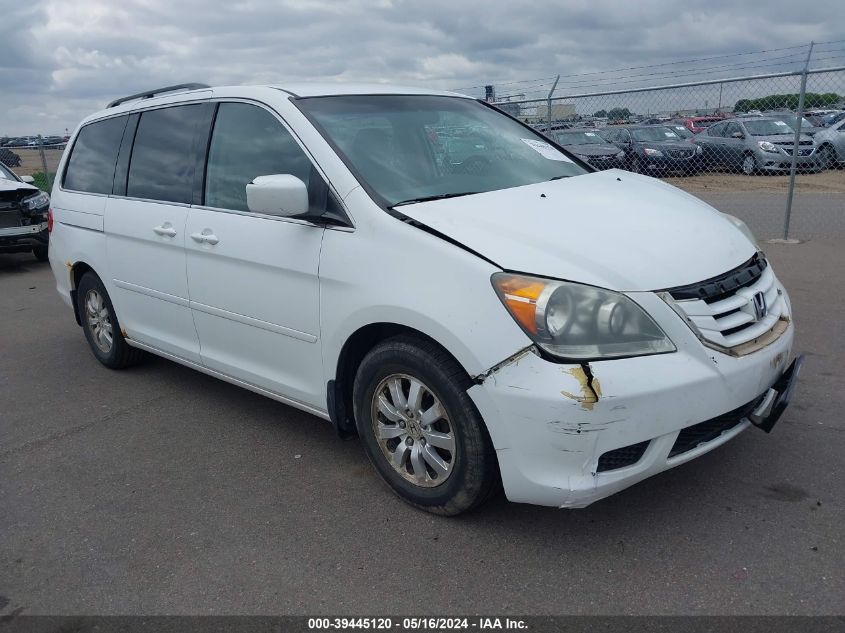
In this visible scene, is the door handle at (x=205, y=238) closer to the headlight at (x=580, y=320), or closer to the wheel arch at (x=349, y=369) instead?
the wheel arch at (x=349, y=369)

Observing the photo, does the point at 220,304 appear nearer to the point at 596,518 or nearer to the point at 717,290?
the point at 596,518

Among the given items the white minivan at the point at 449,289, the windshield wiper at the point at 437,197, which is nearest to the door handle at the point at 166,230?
the white minivan at the point at 449,289

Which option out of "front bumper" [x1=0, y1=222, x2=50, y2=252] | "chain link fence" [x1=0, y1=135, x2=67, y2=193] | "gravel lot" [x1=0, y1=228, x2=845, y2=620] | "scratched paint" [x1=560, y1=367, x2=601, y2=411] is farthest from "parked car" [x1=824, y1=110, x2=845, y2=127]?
"scratched paint" [x1=560, y1=367, x2=601, y2=411]

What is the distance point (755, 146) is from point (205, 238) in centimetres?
1409

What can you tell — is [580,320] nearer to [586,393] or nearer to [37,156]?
[586,393]

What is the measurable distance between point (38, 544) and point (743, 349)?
2.98m

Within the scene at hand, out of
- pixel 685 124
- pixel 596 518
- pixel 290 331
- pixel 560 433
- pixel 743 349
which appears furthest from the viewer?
pixel 685 124

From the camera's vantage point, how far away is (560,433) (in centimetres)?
269

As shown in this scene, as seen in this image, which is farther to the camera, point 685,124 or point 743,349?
point 685,124

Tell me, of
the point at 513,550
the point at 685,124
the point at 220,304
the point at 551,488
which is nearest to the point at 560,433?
the point at 551,488

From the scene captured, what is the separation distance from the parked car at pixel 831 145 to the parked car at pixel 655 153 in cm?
223

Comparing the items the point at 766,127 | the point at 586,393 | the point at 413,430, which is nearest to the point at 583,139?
the point at 766,127

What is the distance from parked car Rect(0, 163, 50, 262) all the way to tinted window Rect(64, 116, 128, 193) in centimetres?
492

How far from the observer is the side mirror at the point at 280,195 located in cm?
330
